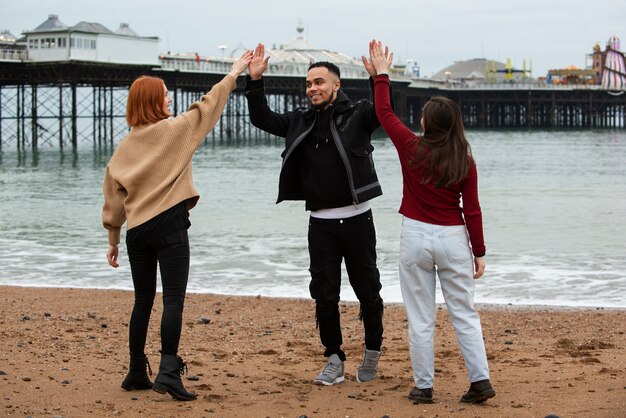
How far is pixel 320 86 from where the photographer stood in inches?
209

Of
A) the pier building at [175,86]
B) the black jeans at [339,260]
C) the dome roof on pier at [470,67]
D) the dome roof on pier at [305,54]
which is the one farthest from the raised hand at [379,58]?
the dome roof on pier at [470,67]

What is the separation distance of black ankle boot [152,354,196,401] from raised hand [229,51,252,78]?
1.35 meters

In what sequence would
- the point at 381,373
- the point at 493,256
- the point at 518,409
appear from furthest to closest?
1. the point at 493,256
2. the point at 381,373
3. the point at 518,409

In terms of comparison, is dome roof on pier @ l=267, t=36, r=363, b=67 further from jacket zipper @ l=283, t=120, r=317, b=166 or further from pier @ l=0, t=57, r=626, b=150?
jacket zipper @ l=283, t=120, r=317, b=166

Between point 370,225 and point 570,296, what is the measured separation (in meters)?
4.73

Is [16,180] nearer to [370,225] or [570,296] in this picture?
[570,296]

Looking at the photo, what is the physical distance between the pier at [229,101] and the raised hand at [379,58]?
171ft

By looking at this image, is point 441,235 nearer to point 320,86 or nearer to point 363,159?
point 363,159

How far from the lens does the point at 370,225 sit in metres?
5.38

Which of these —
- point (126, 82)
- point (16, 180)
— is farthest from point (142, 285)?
point (126, 82)

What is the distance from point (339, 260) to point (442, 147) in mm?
906

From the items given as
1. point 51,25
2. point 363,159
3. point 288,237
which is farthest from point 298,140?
point 51,25

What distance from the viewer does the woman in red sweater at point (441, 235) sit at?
4832 millimetres

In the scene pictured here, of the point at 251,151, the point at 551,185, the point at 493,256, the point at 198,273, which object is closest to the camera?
the point at 198,273
